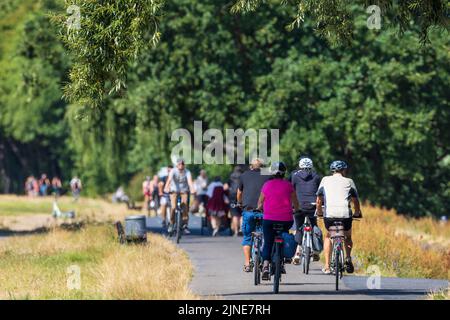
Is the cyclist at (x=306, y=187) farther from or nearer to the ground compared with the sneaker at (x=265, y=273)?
farther from the ground

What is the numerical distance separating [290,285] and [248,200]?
1530mm

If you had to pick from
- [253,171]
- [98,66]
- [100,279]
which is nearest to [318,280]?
[253,171]

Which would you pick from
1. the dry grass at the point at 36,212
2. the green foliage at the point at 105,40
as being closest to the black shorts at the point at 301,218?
the green foliage at the point at 105,40

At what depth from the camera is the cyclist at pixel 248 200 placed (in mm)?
19062

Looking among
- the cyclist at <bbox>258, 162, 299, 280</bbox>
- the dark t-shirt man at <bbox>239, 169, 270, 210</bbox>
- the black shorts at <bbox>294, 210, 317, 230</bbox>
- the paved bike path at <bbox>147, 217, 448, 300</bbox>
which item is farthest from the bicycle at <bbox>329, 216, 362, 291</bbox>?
the black shorts at <bbox>294, 210, 317, 230</bbox>

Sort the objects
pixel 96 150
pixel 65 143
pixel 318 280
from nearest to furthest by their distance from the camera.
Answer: pixel 318 280, pixel 96 150, pixel 65 143

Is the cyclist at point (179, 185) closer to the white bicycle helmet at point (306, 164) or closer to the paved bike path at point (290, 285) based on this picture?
the paved bike path at point (290, 285)

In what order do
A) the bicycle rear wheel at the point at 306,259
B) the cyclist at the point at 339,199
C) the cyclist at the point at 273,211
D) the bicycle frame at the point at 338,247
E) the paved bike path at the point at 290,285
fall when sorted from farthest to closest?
the bicycle rear wheel at the point at 306,259
the cyclist at the point at 339,199
the bicycle frame at the point at 338,247
the cyclist at the point at 273,211
the paved bike path at the point at 290,285

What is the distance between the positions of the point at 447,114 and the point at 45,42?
47.5 ft

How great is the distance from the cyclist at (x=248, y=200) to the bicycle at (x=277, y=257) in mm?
1342

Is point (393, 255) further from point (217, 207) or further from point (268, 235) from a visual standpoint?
point (217, 207)

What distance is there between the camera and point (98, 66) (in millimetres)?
17828

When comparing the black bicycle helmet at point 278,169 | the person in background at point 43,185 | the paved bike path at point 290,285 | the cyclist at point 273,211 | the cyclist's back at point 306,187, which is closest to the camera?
the paved bike path at point 290,285

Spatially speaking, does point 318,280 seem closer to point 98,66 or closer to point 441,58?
point 98,66
